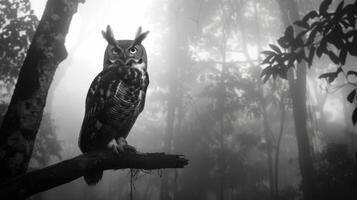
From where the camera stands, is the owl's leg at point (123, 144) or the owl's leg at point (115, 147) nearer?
the owl's leg at point (115, 147)

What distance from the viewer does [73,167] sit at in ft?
8.04

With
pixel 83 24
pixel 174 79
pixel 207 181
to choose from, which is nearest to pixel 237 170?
pixel 207 181

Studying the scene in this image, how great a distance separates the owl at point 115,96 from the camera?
11.5 feet

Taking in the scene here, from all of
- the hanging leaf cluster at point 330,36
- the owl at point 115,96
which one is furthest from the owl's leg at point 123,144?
the hanging leaf cluster at point 330,36

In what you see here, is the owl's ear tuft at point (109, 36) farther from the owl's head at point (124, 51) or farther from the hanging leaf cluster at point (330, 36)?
the hanging leaf cluster at point (330, 36)

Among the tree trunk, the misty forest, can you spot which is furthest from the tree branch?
the tree trunk

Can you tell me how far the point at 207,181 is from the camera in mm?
17703

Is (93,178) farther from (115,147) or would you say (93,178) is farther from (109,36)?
(109,36)

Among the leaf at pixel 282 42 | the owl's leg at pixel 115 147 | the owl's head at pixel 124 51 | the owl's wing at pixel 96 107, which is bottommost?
the owl's leg at pixel 115 147

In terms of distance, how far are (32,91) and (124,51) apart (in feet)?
3.80

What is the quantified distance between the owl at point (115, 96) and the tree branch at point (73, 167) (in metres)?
0.55

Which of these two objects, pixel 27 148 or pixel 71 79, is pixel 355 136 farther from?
pixel 71 79

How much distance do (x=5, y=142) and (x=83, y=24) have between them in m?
27.6

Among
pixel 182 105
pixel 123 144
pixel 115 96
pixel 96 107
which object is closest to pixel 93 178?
pixel 123 144
